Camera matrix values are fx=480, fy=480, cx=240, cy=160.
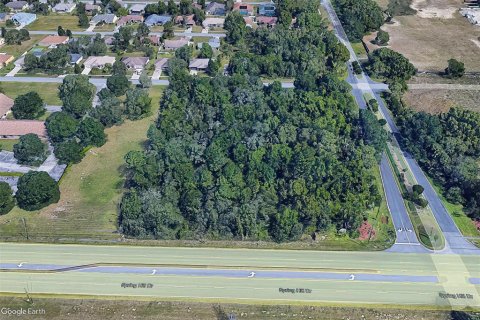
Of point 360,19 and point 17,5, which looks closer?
point 360,19

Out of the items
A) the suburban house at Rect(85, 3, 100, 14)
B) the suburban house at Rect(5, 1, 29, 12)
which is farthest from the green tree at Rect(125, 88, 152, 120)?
the suburban house at Rect(5, 1, 29, 12)

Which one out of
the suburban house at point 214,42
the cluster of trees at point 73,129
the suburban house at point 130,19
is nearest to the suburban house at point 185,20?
the suburban house at point 130,19

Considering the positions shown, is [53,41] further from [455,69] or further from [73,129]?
[455,69]

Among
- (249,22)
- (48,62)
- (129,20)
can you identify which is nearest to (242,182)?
(48,62)

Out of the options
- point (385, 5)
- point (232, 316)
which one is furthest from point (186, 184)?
point (385, 5)

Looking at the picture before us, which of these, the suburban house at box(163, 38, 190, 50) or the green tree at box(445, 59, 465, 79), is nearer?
the green tree at box(445, 59, 465, 79)

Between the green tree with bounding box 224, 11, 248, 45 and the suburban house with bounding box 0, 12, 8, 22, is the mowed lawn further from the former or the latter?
the suburban house with bounding box 0, 12, 8, 22
